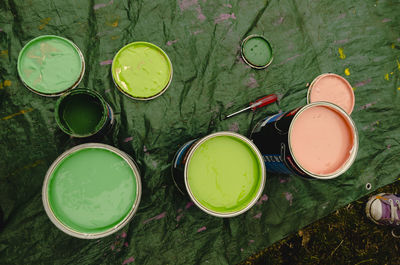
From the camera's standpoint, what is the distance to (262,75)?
1519mm

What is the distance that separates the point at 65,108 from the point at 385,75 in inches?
75.1

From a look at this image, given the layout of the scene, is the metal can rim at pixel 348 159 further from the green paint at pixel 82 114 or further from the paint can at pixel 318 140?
the green paint at pixel 82 114

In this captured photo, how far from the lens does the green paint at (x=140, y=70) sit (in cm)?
137

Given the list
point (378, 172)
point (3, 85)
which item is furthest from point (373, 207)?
point (3, 85)

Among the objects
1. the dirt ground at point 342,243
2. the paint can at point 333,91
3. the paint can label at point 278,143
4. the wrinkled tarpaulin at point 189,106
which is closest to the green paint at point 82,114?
the wrinkled tarpaulin at point 189,106

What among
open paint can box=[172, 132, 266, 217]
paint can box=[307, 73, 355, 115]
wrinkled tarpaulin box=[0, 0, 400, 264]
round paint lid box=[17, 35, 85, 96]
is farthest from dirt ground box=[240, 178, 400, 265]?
round paint lid box=[17, 35, 85, 96]

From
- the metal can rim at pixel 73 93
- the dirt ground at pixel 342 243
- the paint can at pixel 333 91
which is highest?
the metal can rim at pixel 73 93

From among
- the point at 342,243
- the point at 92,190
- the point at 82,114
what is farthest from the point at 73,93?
the point at 342,243

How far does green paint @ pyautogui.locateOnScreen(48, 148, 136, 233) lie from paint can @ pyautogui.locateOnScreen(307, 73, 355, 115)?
3.79 ft

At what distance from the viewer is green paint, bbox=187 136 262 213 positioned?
3.52ft

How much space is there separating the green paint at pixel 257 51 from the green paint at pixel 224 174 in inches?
25.1

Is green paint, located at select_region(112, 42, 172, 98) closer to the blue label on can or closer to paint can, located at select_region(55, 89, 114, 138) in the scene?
paint can, located at select_region(55, 89, 114, 138)

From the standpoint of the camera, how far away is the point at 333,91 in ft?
5.04

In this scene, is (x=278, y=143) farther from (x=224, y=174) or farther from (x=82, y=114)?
(x=82, y=114)
